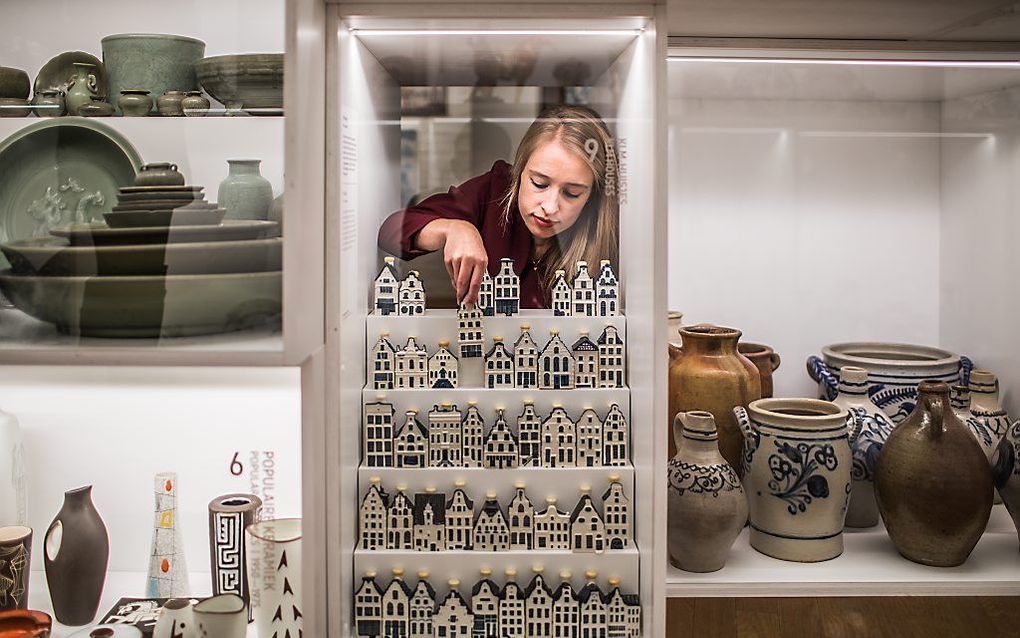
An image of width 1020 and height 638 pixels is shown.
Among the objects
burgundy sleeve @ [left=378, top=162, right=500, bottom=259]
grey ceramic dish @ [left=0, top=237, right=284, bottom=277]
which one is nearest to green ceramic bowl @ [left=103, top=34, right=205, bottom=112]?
grey ceramic dish @ [left=0, top=237, right=284, bottom=277]

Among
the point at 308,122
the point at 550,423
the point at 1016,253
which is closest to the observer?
the point at 308,122

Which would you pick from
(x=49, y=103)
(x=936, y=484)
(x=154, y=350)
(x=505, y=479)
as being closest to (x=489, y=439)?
(x=505, y=479)

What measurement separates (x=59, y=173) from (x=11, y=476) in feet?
1.68

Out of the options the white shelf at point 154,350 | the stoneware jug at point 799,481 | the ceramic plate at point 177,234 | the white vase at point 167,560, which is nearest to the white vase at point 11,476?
the white vase at point 167,560

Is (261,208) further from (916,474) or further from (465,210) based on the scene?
(916,474)

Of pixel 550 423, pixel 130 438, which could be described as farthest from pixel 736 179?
pixel 130 438

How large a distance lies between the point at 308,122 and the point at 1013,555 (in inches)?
53.0

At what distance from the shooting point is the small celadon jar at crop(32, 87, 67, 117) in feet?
4.58

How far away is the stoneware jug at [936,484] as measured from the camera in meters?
1.46

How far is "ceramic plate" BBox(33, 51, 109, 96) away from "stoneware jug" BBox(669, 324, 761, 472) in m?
1.03

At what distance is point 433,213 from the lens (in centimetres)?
150

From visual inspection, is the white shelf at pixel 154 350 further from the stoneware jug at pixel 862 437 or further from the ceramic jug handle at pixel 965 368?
the ceramic jug handle at pixel 965 368

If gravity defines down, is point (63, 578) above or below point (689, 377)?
below

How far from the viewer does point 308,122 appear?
1.26 m
